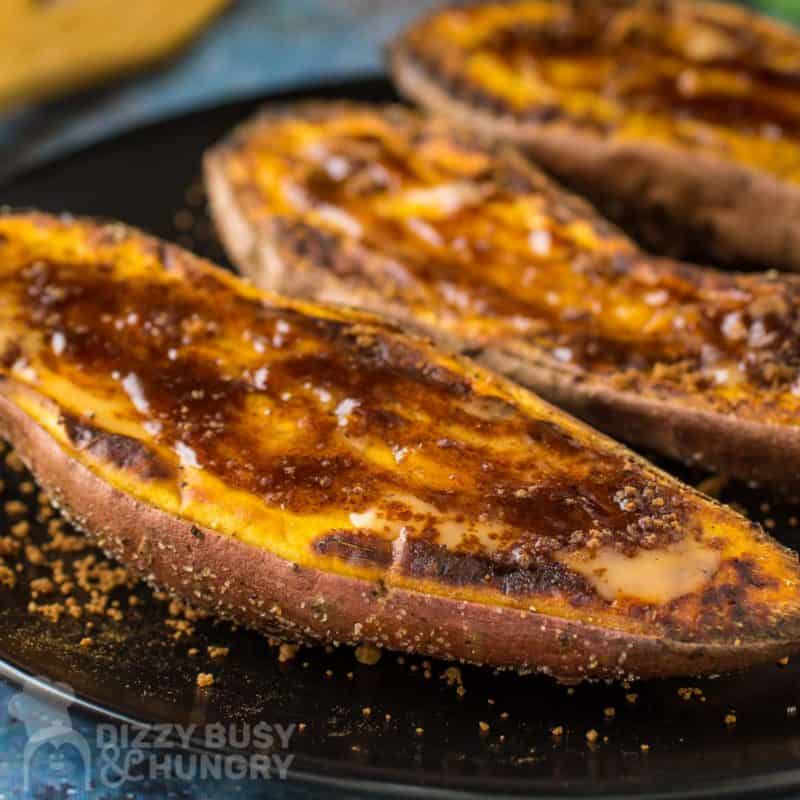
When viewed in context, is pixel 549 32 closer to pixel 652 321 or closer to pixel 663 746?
pixel 652 321

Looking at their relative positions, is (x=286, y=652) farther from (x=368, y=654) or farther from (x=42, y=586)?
(x=42, y=586)

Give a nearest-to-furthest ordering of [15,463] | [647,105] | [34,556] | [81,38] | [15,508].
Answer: [34,556], [15,508], [15,463], [647,105], [81,38]

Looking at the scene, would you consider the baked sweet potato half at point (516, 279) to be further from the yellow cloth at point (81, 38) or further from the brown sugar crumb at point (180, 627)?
the yellow cloth at point (81, 38)

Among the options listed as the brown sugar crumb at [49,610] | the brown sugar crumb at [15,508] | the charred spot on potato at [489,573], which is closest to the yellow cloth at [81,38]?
the brown sugar crumb at [15,508]

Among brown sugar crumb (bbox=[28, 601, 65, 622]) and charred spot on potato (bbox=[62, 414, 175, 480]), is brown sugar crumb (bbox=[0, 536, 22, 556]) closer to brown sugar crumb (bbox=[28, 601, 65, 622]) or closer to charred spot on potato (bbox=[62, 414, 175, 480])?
brown sugar crumb (bbox=[28, 601, 65, 622])

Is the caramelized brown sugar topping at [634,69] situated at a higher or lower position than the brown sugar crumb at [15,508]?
higher

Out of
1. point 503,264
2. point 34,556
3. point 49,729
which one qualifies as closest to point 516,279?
point 503,264

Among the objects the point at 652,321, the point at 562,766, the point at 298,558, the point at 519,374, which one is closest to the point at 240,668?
the point at 298,558

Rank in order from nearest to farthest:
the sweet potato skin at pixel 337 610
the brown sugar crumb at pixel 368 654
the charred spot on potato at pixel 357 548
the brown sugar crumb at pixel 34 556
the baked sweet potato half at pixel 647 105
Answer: the sweet potato skin at pixel 337 610 → the charred spot on potato at pixel 357 548 → the brown sugar crumb at pixel 368 654 → the brown sugar crumb at pixel 34 556 → the baked sweet potato half at pixel 647 105
